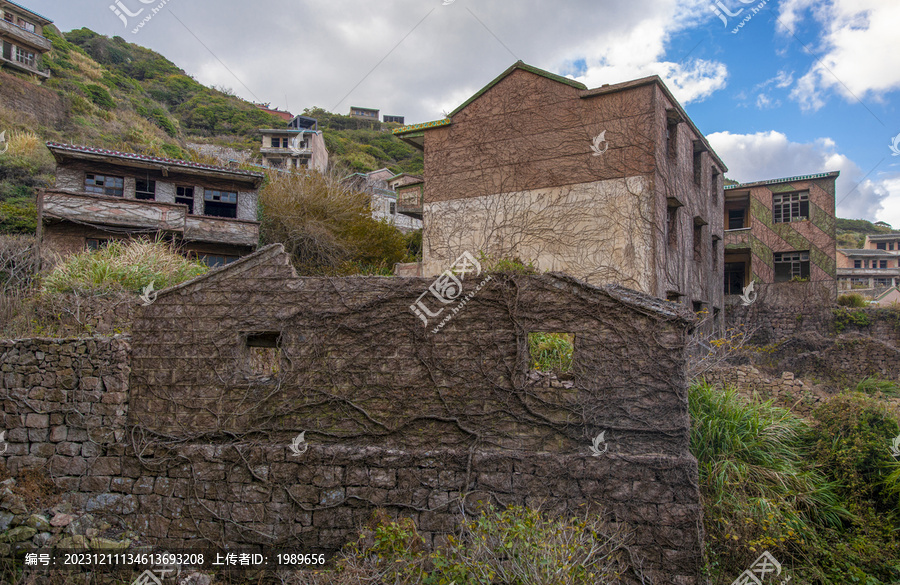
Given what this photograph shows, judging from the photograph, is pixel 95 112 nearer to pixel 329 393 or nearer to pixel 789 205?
pixel 329 393

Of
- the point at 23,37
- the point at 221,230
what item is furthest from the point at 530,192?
the point at 23,37

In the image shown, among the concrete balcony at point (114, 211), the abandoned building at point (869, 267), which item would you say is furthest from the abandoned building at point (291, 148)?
the abandoned building at point (869, 267)

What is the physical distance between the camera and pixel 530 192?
1352 cm

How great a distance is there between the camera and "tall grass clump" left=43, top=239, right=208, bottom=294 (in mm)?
10328

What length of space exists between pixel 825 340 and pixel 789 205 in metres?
7.90

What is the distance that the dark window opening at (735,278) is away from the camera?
24484mm

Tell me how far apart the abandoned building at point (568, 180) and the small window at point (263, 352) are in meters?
7.13

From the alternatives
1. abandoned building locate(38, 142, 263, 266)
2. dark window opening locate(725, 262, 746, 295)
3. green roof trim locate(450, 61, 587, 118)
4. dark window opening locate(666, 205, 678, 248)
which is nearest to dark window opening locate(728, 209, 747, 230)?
dark window opening locate(725, 262, 746, 295)

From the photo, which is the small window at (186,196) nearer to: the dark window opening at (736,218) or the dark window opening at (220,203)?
the dark window opening at (220,203)

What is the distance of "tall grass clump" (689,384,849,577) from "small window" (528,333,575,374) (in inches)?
90.2

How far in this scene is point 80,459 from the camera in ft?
21.6

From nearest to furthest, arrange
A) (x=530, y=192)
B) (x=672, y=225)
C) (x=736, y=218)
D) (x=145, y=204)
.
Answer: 1. (x=530, y=192)
2. (x=672, y=225)
3. (x=145, y=204)
4. (x=736, y=218)

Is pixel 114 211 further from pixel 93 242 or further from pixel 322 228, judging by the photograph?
pixel 322 228

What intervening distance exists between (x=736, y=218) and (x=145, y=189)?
27.3 m
